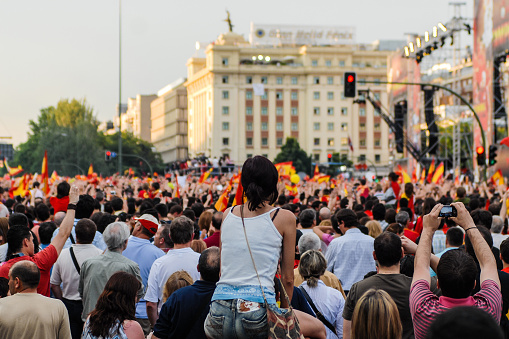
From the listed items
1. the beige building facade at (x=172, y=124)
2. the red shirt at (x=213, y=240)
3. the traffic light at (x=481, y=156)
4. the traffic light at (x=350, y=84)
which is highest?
the beige building facade at (x=172, y=124)

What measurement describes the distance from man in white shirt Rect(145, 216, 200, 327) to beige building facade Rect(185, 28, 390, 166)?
114916 millimetres

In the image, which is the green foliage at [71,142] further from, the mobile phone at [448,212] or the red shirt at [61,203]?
the mobile phone at [448,212]

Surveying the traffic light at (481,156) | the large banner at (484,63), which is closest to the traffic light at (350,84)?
the traffic light at (481,156)

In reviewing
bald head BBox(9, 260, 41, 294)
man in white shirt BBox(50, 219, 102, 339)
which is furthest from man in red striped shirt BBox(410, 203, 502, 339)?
man in white shirt BBox(50, 219, 102, 339)

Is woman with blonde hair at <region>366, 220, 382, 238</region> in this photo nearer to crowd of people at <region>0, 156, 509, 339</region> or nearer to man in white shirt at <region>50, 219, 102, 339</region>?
crowd of people at <region>0, 156, 509, 339</region>

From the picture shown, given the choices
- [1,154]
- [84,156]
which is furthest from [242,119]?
[84,156]

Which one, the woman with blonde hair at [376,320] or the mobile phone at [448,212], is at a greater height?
the mobile phone at [448,212]

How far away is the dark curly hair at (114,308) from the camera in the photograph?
16.3ft

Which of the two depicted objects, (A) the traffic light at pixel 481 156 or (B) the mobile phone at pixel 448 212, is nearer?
(B) the mobile phone at pixel 448 212

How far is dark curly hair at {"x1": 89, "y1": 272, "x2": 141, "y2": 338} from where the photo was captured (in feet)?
16.3

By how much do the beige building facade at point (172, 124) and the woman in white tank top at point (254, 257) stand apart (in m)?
142

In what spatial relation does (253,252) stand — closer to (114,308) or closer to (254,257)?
(254,257)

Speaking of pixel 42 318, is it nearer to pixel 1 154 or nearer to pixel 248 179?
pixel 248 179

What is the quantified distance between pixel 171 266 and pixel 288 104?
119388 mm
